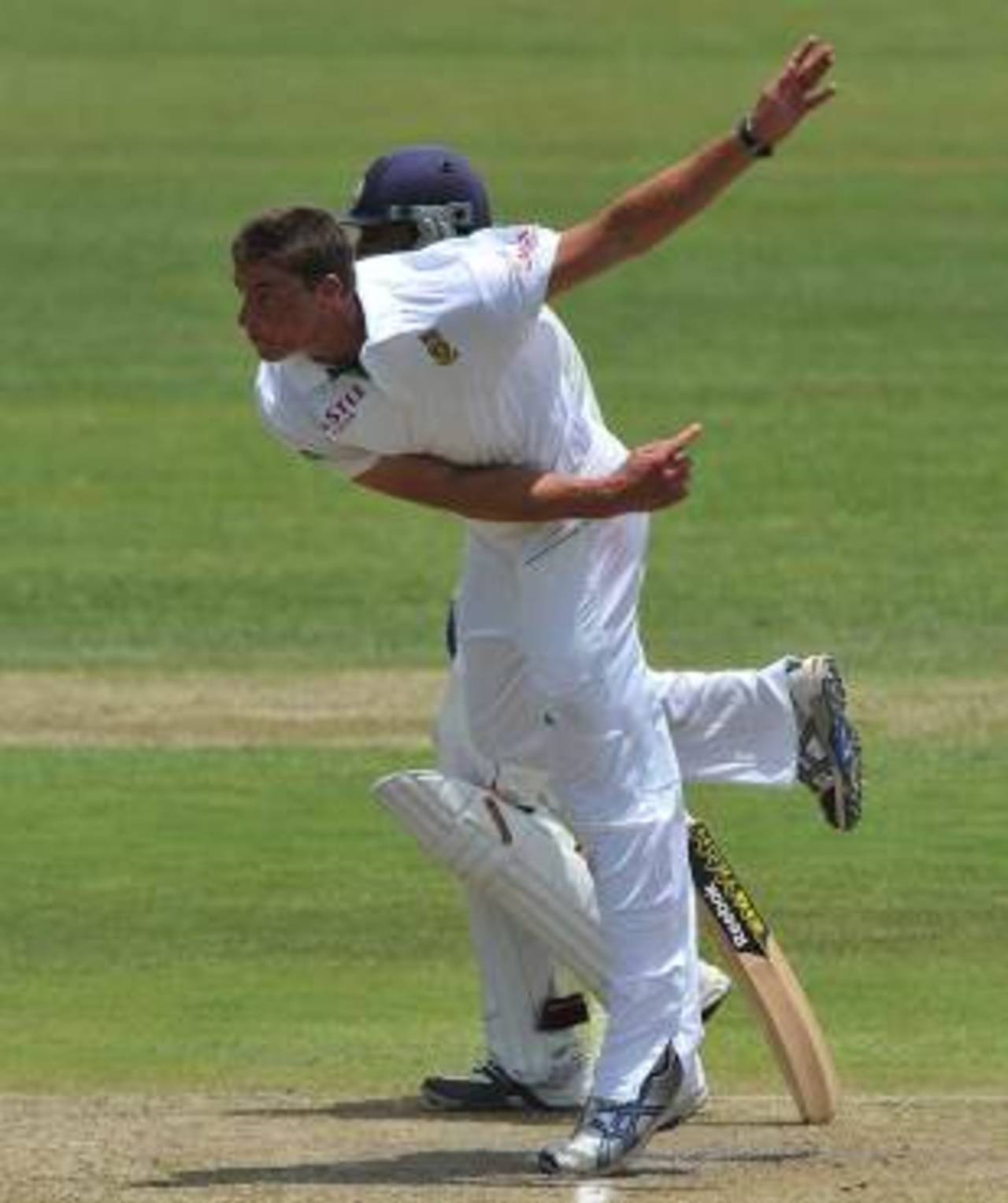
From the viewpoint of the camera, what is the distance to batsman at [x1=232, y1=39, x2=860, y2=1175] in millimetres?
8727

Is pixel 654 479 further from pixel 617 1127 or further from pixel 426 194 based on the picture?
pixel 617 1127

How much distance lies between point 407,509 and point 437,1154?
12073 mm

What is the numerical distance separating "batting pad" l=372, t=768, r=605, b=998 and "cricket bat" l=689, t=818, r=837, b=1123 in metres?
0.23

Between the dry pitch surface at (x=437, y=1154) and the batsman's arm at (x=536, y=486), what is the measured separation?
1198mm

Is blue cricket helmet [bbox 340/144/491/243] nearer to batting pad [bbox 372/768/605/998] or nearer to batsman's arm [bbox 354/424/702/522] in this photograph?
batsman's arm [bbox 354/424/702/522]

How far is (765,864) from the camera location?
13.1m

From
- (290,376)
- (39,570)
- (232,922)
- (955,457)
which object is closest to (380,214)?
(290,376)

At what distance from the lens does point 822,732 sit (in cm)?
970

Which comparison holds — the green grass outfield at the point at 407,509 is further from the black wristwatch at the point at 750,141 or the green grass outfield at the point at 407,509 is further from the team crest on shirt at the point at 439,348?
the black wristwatch at the point at 750,141

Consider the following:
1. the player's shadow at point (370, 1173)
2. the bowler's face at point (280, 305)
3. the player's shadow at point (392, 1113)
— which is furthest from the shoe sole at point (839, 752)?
the bowler's face at point (280, 305)

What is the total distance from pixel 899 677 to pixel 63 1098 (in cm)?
739

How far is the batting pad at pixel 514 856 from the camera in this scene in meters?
9.53

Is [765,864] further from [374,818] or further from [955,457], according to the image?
[955,457]

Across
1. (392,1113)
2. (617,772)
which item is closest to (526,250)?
(617,772)
